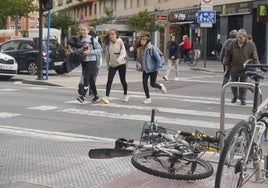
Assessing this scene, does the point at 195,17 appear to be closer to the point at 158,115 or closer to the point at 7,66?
the point at 7,66

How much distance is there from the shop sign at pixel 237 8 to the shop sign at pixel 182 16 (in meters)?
4.58

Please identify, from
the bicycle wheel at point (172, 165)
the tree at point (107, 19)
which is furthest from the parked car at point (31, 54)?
the tree at point (107, 19)

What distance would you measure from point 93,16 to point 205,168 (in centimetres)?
7133

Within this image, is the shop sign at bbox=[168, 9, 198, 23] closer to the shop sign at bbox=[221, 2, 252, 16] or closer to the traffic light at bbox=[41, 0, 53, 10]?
the shop sign at bbox=[221, 2, 252, 16]

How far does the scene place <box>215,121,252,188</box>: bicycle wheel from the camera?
4203 millimetres

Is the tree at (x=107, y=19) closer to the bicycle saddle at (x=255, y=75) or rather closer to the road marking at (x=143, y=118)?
the road marking at (x=143, y=118)

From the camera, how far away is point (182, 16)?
43875mm

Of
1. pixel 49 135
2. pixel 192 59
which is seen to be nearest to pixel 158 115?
pixel 49 135

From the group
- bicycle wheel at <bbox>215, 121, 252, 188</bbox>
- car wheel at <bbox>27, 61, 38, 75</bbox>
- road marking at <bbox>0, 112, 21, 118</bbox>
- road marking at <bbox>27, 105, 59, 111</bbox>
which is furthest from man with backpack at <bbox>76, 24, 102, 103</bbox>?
car wheel at <bbox>27, 61, 38, 75</bbox>

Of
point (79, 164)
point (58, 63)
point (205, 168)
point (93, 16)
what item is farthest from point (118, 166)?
point (93, 16)

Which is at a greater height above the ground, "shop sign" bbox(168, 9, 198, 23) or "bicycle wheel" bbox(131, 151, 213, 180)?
"shop sign" bbox(168, 9, 198, 23)

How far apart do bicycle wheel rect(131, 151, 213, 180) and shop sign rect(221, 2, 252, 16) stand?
3080 cm

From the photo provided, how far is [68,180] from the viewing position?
548 cm

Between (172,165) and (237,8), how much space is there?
32.2 meters
